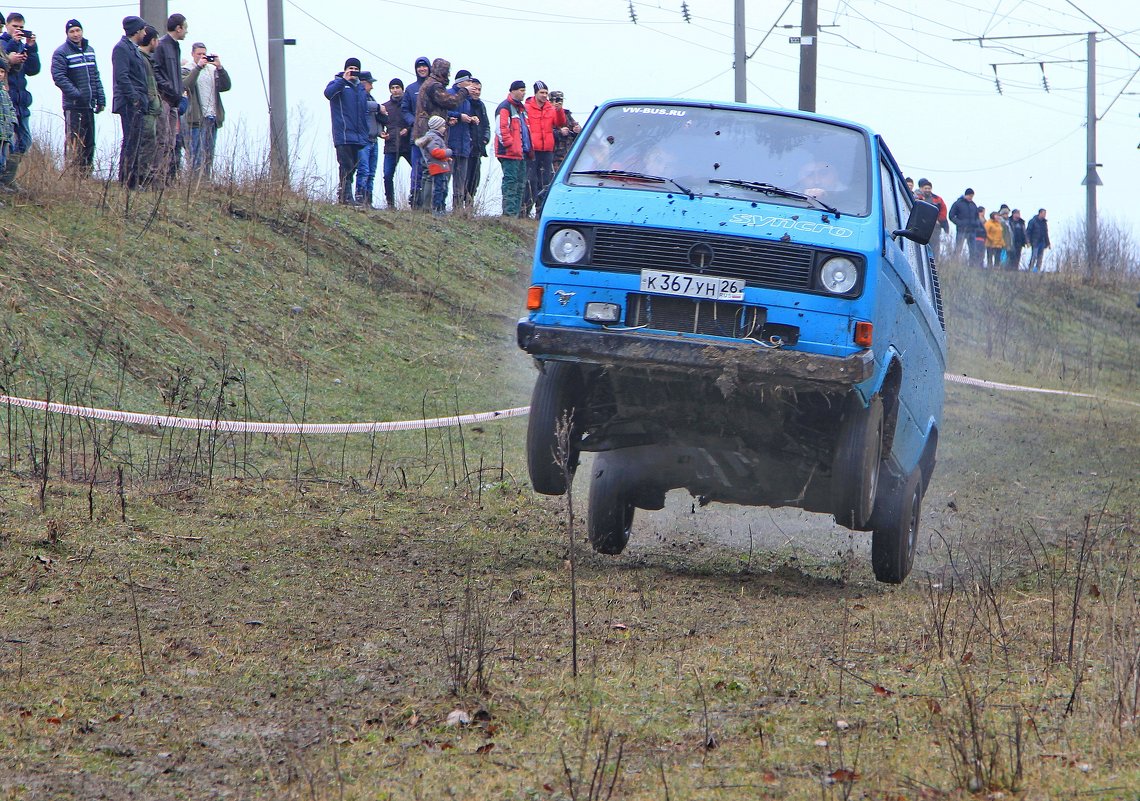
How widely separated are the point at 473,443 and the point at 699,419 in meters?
5.48

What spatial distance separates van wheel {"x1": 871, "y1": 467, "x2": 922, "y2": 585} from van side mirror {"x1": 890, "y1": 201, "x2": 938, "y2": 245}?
1.41 metres

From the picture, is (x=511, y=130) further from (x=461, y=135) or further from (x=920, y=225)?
(x=920, y=225)

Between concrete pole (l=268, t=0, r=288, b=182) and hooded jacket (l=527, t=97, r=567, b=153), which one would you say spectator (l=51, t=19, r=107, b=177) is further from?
hooded jacket (l=527, t=97, r=567, b=153)

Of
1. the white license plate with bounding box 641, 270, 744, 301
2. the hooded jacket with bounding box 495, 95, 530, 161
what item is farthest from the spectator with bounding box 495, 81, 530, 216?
the white license plate with bounding box 641, 270, 744, 301

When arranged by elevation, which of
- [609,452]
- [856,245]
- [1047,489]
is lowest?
[1047,489]

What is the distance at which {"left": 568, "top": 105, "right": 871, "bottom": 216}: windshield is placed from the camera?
258 inches

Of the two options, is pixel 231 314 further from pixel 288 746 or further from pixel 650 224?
pixel 288 746

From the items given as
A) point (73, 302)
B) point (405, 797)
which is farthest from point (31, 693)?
point (73, 302)

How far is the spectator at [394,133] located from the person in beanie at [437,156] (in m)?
0.35

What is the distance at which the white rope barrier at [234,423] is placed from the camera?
9.71 metres

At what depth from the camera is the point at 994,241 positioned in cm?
3278

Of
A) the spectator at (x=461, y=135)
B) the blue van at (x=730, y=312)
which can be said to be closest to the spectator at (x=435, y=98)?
the spectator at (x=461, y=135)

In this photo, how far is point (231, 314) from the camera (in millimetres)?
13508

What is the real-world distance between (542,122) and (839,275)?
13404mm
